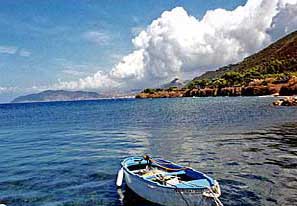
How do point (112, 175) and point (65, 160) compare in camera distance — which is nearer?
point (112, 175)

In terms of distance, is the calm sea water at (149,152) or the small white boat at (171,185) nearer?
the small white boat at (171,185)

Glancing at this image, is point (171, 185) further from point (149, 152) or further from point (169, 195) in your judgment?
point (149, 152)

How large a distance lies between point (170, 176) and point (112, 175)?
8.98m

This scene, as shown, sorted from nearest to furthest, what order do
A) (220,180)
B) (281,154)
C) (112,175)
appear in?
(220,180) → (112,175) → (281,154)

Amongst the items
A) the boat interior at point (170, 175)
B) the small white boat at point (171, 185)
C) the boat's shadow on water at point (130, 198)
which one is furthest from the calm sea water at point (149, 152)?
the boat interior at point (170, 175)

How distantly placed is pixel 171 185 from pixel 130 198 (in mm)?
4682

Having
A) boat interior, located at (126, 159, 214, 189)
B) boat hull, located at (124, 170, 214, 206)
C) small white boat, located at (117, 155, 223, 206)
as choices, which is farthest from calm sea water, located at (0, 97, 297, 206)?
boat interior, located at (126, 159, 214, 189)

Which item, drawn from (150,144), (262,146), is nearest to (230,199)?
(262,146)

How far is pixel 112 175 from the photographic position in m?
30.8

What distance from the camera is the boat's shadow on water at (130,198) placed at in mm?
22591

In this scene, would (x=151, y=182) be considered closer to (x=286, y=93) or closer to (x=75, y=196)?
(x=75, y=196)

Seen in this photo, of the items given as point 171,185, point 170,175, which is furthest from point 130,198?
point 171,185

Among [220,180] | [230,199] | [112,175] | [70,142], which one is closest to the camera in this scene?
[230,199]

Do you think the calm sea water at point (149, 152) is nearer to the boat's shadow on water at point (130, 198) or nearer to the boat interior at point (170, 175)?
the boat's shadow on water at point (130, 198)
